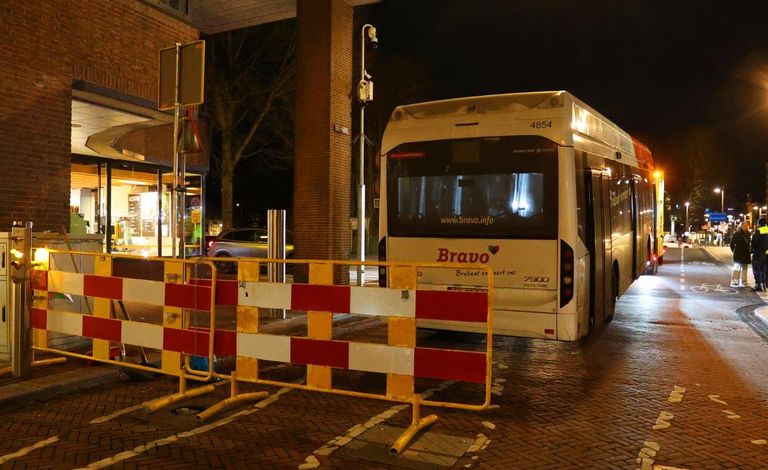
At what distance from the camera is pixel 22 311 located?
676cm

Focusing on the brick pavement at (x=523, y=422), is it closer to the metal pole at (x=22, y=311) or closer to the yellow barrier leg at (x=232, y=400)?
the yellow barrier leg at (x=232, y=400)

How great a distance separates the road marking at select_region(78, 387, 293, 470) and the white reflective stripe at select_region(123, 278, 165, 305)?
52.2 inches

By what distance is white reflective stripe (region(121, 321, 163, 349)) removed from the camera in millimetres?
6297

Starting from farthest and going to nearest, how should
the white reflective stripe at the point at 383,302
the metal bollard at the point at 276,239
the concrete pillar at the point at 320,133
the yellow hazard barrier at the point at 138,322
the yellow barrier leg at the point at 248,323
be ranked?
the concrete pillar at the point at 320,133
the metal bollard at the point at 276,239
the yellow hazard barrier at the point at 138,322
the yellow barrier leg at the point at 248,323
the white reflective stripe at the point at 383,302

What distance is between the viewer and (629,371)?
7.86 meters

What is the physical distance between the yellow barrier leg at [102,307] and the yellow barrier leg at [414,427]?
344 centimetres

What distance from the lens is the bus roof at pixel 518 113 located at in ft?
25.3

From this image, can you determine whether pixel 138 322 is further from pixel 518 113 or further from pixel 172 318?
pixel 518 113

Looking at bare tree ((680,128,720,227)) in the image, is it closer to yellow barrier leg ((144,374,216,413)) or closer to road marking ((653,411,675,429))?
road marking ((653,411,675,429))

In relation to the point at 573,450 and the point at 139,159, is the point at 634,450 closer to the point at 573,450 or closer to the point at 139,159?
the point at 573,450

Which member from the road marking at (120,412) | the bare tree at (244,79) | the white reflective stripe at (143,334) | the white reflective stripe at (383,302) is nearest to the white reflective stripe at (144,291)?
the white reflective stripe at (143,334)

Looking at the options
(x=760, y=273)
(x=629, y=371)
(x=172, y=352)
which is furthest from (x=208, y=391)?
(x=760, y=273)

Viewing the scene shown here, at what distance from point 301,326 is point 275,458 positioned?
5.74 meters

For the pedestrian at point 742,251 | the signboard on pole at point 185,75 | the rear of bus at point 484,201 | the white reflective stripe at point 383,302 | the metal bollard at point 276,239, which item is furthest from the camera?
the pedestrian at point 742,251
